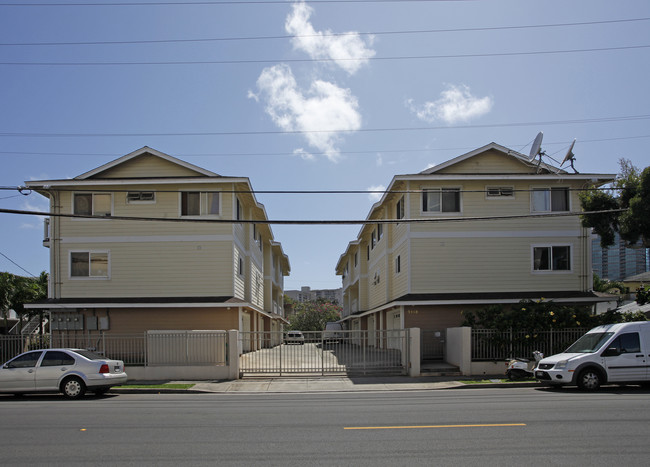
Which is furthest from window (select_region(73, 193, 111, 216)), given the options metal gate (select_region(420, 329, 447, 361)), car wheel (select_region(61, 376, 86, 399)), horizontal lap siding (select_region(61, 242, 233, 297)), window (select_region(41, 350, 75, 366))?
metal gate (select_region(420, 329, 447, 361))

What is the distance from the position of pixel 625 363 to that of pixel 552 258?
9.48 meters

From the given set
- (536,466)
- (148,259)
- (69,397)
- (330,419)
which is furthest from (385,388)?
(148,259)

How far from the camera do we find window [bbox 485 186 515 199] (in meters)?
24.5

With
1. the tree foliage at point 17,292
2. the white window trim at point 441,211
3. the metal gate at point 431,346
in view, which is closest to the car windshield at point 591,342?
the metal gate at point 431,346

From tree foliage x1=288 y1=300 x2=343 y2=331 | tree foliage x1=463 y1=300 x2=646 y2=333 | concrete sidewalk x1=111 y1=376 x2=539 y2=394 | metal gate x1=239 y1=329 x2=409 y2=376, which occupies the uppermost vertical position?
tree foliage x1=463 y1=300 x2=646 y2=333

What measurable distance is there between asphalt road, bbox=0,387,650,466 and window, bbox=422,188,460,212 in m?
11.0

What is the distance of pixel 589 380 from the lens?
15625 mm

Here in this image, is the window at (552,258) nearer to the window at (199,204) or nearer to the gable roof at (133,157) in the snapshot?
the window at (199,204)

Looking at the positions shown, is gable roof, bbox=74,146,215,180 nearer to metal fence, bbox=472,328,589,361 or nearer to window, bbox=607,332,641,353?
metal fence, bbox=472,328,589,361

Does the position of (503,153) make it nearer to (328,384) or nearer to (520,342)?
(520,342)

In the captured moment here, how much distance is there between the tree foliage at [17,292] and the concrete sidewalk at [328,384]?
67.0ft

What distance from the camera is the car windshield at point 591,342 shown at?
16.1 metres

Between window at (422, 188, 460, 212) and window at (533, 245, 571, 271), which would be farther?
window at (533, 245, 571, 271)

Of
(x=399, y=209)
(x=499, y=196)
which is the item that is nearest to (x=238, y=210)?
(x=399, y=209)
